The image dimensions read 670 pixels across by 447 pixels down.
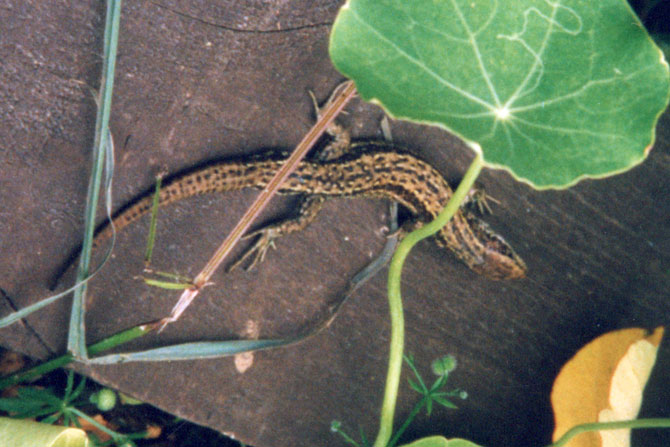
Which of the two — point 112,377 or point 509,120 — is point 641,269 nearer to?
point 509,120

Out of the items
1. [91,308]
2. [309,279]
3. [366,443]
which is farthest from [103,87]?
[366,443]

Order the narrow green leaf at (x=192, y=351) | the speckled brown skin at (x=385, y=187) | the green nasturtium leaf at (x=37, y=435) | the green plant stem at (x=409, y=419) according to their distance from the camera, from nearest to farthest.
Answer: the green nasturtium leaf at (x=37, y=435) → the narrow green leaf at (x=192, y=351) → the green plant stem at (x=409, y=419) → the speckled brown skin at (x=385, y=187)

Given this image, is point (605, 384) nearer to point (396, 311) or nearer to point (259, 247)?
point (396, 311)

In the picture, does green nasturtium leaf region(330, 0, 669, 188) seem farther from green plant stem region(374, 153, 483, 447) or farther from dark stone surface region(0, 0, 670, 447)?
dark stone surface region(0, 0, 670, 447)

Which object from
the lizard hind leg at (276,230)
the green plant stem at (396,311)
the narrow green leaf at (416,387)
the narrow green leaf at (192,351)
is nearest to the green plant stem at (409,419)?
the narrow green leaf at (416,387)

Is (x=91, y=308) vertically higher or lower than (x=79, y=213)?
lower

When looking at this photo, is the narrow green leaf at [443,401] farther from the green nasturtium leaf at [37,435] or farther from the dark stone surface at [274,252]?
the green nasturtium leaf at [37,435]

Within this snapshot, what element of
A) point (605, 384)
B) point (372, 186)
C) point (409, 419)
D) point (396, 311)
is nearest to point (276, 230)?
point (372, 186)
